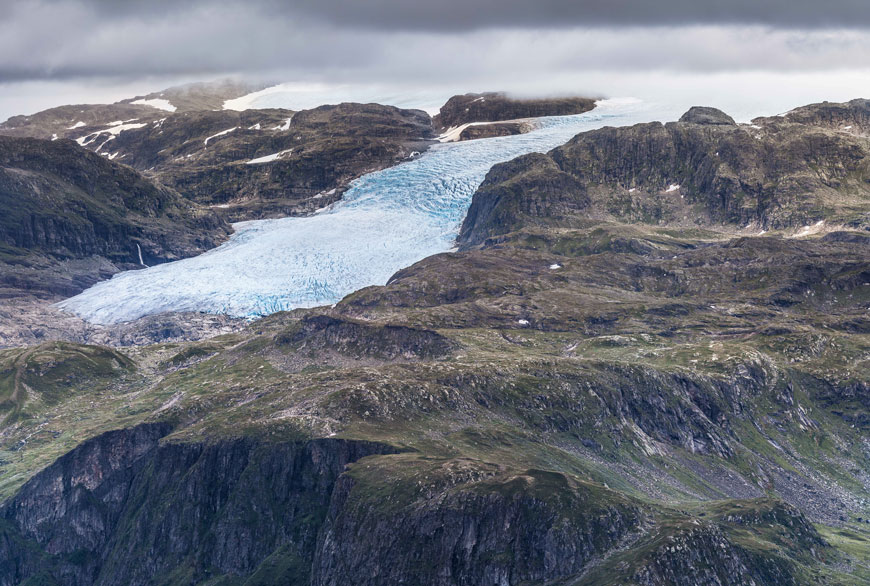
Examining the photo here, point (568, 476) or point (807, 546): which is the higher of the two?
point (568, 476)

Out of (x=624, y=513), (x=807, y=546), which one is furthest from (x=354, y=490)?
(x=807, y=546)

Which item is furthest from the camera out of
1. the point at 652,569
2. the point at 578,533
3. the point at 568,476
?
the point at 568,476

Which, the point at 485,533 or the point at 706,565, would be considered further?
the point at 485,533

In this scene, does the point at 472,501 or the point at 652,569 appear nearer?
the point at 652,569

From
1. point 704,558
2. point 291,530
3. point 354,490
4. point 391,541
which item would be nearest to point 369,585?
point 391,541

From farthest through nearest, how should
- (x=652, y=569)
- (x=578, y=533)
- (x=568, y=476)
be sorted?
1. (x=568, y=476)
2. (x=578, y=533)
3. (x=652, y=569)

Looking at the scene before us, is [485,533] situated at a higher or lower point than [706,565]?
higher

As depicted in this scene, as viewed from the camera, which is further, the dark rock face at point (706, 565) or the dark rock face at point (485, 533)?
the dark rock face at point (485, 533)

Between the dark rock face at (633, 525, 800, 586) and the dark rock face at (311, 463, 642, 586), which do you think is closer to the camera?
the dark rock face at (633, 525, 800, 586)

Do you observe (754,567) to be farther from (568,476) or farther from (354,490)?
(354,490)
